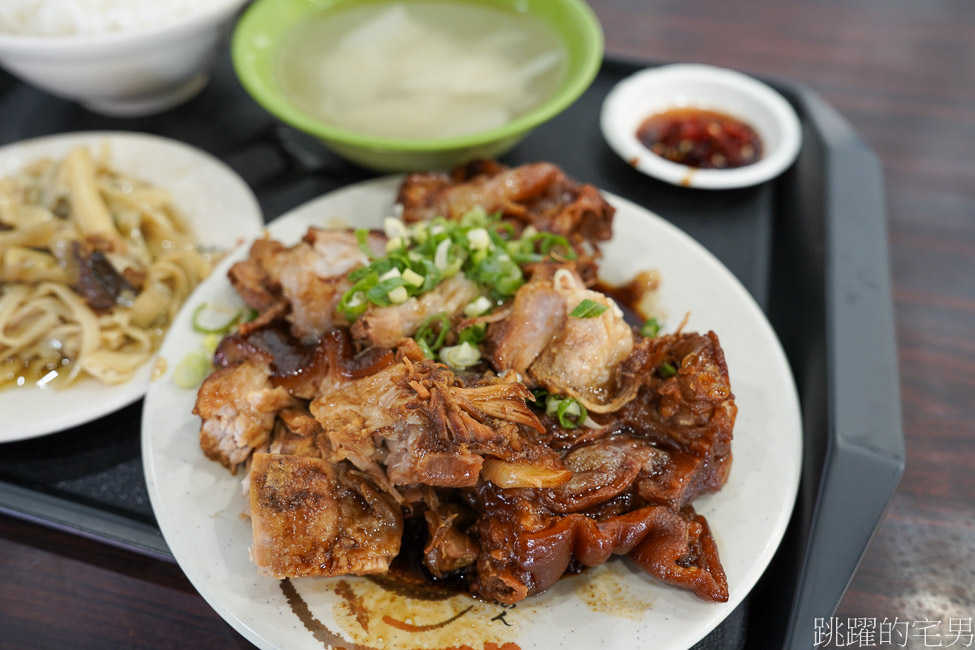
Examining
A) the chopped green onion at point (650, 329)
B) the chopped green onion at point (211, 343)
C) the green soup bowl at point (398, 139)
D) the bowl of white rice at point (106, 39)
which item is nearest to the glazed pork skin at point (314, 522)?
the chopped green onion at point (211, 343)

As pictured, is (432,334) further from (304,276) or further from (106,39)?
(106,39)

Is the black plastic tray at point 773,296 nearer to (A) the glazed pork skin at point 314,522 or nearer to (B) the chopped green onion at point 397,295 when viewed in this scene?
(A) the glazed pork skin at point 314,522

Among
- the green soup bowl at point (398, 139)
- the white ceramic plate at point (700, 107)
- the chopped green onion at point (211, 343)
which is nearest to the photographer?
the chopped green onion at point (211, 343)

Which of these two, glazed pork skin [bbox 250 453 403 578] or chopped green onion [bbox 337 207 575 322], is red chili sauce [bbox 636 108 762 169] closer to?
chopped green onion [bbox 337 207 575 322]

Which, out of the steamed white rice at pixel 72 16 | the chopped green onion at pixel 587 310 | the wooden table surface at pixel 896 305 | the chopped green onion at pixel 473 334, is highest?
the steamed white rice at pixel 72 16

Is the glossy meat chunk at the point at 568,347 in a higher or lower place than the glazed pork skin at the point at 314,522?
higher

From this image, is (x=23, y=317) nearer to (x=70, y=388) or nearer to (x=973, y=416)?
(x=70, y=388)
